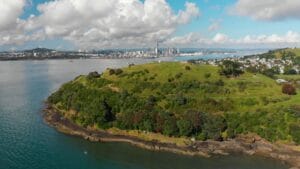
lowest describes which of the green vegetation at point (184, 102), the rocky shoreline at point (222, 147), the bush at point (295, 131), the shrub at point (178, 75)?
the rocky shoreline at point (222, 147)

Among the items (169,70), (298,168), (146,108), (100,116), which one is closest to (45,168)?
(100,116)

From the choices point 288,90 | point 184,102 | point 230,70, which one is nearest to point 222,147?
point 184,102

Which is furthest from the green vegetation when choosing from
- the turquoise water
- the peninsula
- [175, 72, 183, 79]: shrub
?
the turquoise water

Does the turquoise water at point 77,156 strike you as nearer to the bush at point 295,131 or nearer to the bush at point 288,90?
the bush at point 295,131

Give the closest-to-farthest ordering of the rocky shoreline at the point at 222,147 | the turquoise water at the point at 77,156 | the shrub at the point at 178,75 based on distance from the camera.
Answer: the turquoise water at the point at 77,156 → the rocky shoreline at the point at 222,147 → the shrub at the point at 178,75

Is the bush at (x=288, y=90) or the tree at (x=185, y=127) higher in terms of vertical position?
the bush at (x=288, y=90)

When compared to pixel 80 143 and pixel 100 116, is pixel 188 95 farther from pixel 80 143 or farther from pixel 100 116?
pixel 80 143

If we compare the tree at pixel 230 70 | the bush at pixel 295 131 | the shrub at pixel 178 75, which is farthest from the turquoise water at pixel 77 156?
the tree at pixel 230 70

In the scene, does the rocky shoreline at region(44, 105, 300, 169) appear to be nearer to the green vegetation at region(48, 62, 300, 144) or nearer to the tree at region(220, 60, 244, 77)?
the green vegetation at region(48, 62, 300, 144)
